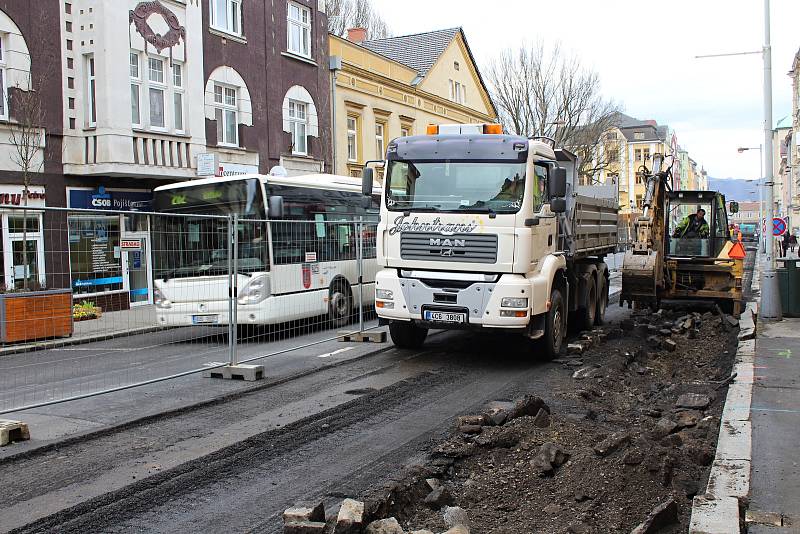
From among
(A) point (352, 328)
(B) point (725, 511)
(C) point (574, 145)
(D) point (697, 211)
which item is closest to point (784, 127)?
(C) point (574, 145)

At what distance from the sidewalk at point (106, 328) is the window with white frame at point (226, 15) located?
15.5 m

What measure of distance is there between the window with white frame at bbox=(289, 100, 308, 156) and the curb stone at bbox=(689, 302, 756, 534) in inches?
751

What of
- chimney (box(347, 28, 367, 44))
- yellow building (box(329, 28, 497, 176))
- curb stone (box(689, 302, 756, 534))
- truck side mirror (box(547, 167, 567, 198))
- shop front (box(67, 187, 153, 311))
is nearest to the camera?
curb stone (box(689, 302, 756, 534))

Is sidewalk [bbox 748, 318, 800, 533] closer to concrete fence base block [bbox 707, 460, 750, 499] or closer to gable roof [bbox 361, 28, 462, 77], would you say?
concrete fence base block [bbox 707, 460, 750, 499]

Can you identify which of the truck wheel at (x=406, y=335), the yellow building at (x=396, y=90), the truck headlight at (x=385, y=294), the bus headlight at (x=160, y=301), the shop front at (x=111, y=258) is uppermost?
the yellow building at (x=396, y=90)

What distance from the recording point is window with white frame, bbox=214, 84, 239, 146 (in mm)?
21703

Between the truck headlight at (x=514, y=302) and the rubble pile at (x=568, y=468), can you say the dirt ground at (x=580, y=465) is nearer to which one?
the rubble pile at (x=568, y=468)

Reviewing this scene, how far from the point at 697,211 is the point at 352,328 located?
362 inches

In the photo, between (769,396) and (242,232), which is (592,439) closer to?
(769,396)

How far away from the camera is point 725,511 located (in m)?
4.54

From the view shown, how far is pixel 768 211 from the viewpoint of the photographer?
1591 cm

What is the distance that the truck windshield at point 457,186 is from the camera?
383 inches

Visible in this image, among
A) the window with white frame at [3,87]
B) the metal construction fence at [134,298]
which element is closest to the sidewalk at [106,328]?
the metal construction fence at [134,298]

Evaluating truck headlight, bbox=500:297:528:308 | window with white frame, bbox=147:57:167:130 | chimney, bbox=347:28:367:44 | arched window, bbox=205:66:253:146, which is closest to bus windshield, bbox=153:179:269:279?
truck headlight, bbox=500:297:528:308
